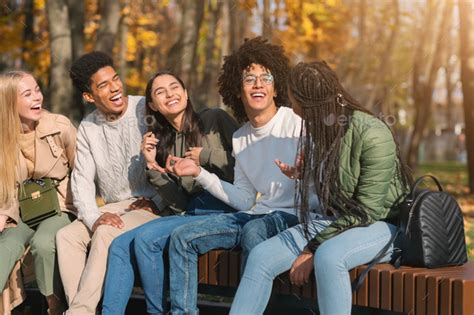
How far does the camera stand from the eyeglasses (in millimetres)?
4875

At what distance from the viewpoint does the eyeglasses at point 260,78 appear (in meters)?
4.88

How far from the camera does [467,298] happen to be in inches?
147

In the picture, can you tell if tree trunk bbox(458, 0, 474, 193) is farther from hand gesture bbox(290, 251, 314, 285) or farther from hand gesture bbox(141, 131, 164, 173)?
hand gesture bbox(290, 251, 314, 285)

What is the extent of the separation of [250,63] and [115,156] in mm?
1054

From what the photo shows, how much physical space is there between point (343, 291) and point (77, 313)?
1535 mm

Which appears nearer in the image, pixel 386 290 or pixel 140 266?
pixel 386 290

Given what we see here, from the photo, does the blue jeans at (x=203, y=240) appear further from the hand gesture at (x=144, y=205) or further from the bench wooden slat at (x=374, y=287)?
the hand gesture at (x=144, y=205)

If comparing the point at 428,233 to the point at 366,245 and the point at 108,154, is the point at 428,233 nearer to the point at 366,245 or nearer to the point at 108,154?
the point at 366,245

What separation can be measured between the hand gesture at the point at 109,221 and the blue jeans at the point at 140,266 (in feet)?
0.60

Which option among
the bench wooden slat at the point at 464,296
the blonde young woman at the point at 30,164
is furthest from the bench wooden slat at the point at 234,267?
the bench wooden slat at the point at 464,296

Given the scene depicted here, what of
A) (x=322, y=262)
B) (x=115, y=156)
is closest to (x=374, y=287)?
(x=322, y=262)

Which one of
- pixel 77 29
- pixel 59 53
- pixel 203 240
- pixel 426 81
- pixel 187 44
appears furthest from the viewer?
pixel 426 81

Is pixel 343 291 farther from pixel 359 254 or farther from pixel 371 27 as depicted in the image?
pixel 371 27

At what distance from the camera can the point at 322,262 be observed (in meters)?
3.96
